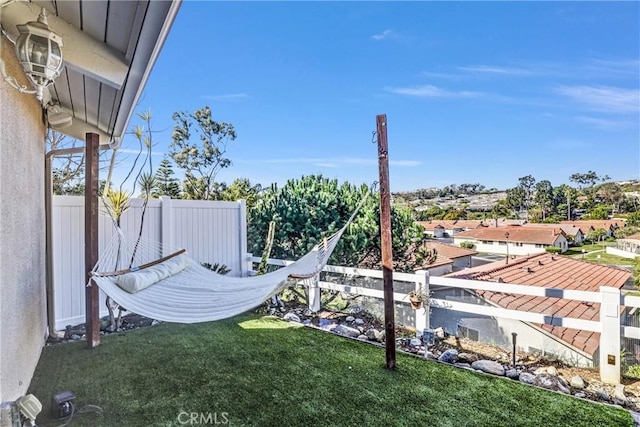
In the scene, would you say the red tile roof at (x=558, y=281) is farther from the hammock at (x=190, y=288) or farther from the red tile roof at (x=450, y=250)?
the hammock at (x=190, y=288)

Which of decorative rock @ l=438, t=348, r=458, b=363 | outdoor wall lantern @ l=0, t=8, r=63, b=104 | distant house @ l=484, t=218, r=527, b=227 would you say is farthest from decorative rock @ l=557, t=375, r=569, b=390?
Answer: outdoor wall lantern @ l=0, t=8, r=63, b=104

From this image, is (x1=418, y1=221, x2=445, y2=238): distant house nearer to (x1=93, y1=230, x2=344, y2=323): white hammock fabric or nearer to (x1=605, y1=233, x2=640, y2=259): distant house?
(x1=605, y1=233, x2=640, y2=259): distant house

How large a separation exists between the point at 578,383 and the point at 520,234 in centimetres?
333

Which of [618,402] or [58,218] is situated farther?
[58,218]

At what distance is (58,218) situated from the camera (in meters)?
4.17

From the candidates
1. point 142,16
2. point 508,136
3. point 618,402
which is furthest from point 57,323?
point 508,136

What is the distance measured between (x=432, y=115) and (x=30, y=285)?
10073 millimetres

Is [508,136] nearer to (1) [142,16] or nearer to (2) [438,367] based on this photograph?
(2) [438,367]

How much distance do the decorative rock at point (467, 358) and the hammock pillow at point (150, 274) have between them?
2978mm

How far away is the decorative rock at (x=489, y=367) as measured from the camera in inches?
125

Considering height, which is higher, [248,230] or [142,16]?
[142,16]

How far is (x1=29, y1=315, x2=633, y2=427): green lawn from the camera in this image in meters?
2.39

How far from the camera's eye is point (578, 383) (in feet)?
9.67

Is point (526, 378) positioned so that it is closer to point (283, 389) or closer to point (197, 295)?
point (283, 389)
